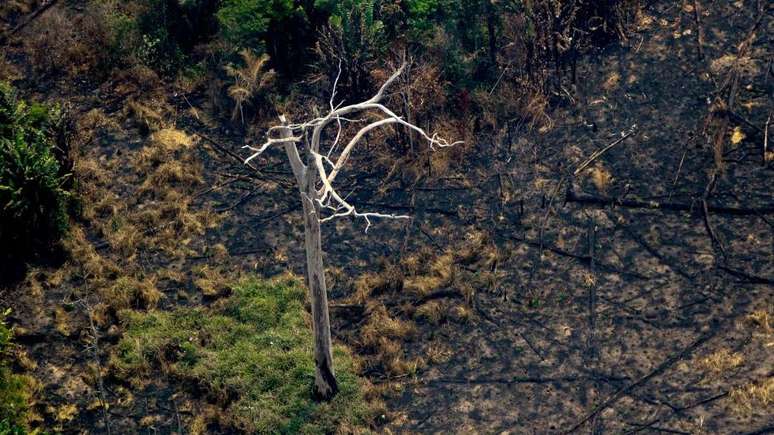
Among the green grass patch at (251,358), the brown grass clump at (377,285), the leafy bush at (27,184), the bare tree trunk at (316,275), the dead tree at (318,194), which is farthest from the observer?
the brown grass clump at (377,285)

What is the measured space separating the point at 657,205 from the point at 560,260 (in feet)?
7.17

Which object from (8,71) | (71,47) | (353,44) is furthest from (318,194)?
(8,71)

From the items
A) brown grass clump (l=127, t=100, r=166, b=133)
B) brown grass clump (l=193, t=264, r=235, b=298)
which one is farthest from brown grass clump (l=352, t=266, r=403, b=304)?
brown grass clump (l=127, t=100, r=166, b=133)

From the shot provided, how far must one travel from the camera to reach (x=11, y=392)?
16.7 metres

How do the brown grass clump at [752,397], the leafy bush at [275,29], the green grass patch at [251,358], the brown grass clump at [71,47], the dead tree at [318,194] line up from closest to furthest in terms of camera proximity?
1. the dead tree at [318,194]
2. the brown grass clump at [752,397]
3. the green grass patch at [251,358]
4. the leafy bush at [275,29]
5. the brown grass clump at [71,47]

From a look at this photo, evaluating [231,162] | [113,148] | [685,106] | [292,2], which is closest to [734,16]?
[685,106]

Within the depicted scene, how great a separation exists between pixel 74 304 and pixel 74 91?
6311 millimetres

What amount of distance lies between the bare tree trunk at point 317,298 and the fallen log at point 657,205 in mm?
5731

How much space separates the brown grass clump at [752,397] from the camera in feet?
51.0

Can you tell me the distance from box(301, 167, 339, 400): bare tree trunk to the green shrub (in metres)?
4.70

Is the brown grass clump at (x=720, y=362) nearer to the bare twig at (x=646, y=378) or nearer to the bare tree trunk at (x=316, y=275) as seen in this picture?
the bare twig at (x=646, y=378)

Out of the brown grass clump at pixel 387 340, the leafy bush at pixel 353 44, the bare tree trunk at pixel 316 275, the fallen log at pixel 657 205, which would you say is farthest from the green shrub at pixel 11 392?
the fallen log at pixel 657 205

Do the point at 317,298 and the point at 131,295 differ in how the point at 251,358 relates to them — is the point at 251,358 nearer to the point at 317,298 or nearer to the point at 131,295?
the point at 317,298

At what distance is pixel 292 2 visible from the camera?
71.0 ft
